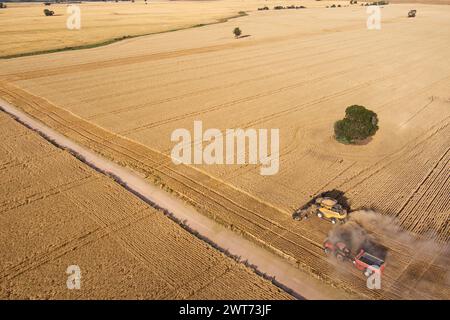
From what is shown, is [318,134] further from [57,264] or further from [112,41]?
[112,41]

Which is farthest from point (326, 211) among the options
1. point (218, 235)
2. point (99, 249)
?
point (99, 249)

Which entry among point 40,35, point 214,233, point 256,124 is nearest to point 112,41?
point 40,35

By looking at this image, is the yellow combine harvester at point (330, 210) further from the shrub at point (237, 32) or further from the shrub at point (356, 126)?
the shrub at point (237, 32)

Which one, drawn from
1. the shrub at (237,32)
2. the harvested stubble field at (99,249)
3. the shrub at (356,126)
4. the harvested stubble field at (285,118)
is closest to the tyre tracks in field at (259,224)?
the harvested stubble field at (285,118)

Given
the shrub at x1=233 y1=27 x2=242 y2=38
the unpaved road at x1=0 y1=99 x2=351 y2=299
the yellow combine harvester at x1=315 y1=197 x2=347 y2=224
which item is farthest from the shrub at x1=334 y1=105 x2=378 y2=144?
the shrub at x1=233 y1=27 x2=242 y2=38
